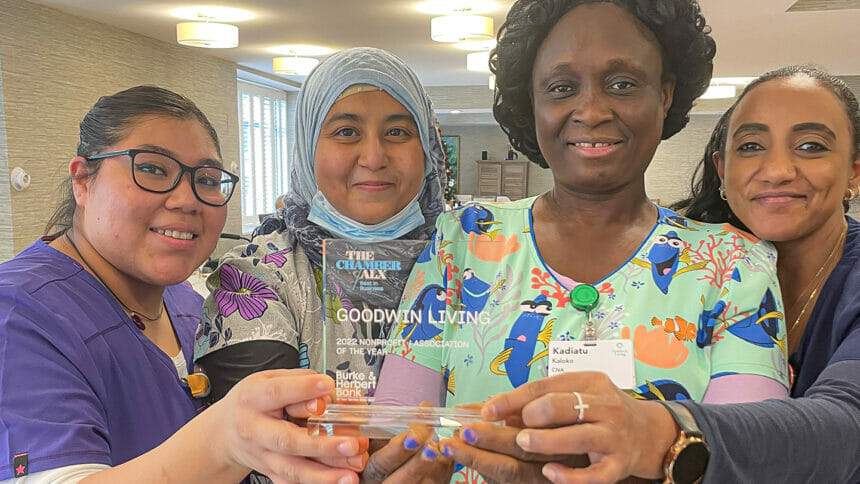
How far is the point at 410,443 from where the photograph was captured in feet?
2.71

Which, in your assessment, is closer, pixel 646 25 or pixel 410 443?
pixel 410 443

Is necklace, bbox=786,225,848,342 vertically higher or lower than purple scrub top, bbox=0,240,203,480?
higher

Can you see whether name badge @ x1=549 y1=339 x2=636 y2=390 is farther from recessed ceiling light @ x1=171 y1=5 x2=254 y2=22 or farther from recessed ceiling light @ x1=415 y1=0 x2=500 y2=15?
recessed ceiling light @ x1=171 y1=5 x2=254 y2=22

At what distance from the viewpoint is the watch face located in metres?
0.77

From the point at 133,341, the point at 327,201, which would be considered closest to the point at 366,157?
the point at 327,201

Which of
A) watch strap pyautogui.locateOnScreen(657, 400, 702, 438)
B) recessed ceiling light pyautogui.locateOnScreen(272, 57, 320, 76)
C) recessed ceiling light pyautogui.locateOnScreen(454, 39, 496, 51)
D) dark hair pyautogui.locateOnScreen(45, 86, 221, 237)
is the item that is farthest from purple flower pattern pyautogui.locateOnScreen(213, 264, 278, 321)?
recessed ceiling light pyautogui.locateOnScreen(272, 57, 320, 76)

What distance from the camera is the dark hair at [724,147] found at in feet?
4.48

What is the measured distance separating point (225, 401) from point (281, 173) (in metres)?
11.7

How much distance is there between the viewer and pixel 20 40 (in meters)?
5.77

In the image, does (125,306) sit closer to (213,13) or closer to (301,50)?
(213,13)

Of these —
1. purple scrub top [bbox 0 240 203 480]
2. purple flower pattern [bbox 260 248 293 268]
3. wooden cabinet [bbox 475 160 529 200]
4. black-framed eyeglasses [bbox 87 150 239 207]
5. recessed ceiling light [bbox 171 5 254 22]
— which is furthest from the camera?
wooden cabinet [bbox 475 160 529 200]

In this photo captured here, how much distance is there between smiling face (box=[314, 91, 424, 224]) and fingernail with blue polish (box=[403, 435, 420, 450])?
0.55 m

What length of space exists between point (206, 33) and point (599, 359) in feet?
20.4

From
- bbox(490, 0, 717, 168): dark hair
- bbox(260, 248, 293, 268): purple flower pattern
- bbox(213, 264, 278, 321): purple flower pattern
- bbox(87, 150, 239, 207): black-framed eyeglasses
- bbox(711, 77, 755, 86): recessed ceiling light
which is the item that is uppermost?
bbox(711, 77, 755, 86): recessed ceiling light
